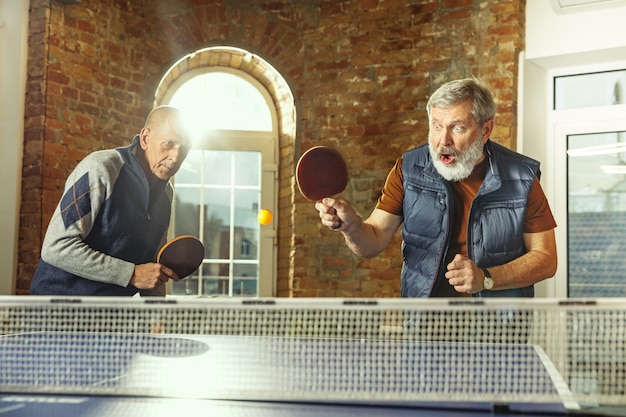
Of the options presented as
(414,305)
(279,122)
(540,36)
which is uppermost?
(540,36)

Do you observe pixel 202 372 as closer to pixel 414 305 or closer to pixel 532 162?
pixel 414 305

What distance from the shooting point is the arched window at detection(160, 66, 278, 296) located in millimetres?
5824

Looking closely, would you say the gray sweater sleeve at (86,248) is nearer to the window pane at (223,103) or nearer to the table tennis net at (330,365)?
the table tennis net at (330,365)

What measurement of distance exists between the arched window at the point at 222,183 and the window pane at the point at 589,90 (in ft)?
7.28

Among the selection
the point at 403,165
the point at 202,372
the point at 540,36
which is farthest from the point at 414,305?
Result: the point at 540,36

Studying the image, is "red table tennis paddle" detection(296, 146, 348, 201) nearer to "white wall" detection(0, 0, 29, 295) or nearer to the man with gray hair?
the man with gray hair

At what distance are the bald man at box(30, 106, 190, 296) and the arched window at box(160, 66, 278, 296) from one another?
207 cm

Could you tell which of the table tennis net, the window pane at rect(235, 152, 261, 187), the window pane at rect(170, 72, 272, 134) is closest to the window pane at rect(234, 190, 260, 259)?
the window pane at rect(235, 152, 261, 187)

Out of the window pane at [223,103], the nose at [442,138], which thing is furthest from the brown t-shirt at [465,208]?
the window pane at [223,103]

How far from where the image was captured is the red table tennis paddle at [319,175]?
9.68 ft

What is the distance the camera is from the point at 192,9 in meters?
5.53

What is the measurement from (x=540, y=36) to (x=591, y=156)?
0.89 m

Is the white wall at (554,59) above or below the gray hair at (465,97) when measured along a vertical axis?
above

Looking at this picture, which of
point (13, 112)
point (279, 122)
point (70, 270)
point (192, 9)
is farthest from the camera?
point (279, 122)
